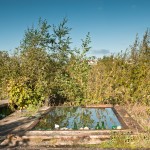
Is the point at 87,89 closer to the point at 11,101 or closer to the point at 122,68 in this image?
the point at 122,68

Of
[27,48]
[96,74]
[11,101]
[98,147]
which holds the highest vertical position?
[27,48]

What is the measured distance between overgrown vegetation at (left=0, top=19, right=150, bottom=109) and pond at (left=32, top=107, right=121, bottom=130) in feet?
3.93

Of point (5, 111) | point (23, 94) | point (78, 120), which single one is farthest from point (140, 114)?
point (5, 111)

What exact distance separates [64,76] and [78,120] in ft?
13.0

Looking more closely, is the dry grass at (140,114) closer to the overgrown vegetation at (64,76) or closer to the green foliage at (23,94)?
the overgrown vegetation at (64,76)

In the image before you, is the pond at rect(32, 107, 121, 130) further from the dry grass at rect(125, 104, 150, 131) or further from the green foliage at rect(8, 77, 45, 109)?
the green foliage at rect(8, 77, 45, 109)

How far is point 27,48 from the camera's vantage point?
446 inches

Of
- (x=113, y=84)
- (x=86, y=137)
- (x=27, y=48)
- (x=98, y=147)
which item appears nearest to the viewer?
(x=98, y=147)

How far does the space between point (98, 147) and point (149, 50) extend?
16.2 metres

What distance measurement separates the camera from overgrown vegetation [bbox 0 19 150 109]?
10.0m

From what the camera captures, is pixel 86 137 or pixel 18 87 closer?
pixel 86 137

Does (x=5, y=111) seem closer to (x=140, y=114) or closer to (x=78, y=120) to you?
(x=78, y=120)

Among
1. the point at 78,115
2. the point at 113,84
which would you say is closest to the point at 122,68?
Answer: the point at 113,84

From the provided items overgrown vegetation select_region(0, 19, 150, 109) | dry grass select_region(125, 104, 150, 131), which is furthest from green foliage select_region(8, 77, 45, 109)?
dry grass select_region(125, 104, 150, 131)
